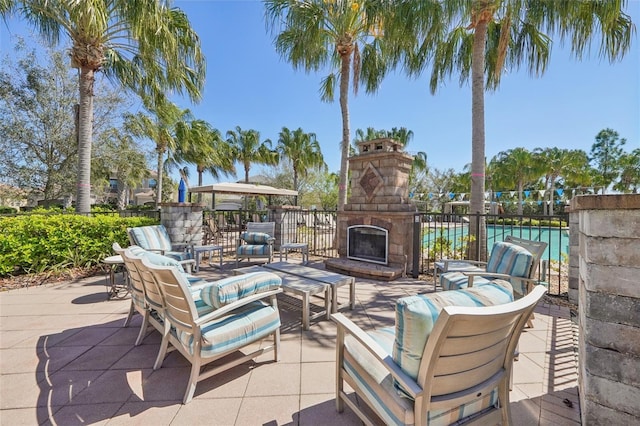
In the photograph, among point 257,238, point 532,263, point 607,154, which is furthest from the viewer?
point 607,154

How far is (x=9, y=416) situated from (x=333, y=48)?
8796mm

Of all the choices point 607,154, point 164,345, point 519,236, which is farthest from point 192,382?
point 607,154

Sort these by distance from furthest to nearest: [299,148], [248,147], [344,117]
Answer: [248,147]
[299,148]
[344,117]

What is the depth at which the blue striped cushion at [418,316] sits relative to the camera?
1.16 metres

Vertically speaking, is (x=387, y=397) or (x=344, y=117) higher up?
(x=344, y=117)

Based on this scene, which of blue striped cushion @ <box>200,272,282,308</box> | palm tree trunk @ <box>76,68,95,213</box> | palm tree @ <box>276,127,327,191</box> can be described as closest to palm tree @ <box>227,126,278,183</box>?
palm tree @ <box>276,127,327,191</box>

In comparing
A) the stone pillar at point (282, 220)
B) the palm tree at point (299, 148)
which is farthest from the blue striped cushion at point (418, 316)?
the palm tree at point (299, 148)

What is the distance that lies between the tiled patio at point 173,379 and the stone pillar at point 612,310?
60 centimetres

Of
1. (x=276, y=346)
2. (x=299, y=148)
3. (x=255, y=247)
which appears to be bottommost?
(x=276, y=346)

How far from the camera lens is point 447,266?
3850mm

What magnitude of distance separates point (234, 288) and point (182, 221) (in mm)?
4282

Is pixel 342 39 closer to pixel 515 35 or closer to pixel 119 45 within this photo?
pixel 515 35

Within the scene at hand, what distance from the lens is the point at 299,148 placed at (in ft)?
61.6

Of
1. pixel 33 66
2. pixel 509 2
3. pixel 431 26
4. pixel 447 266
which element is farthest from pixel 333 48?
pixel 33 66
